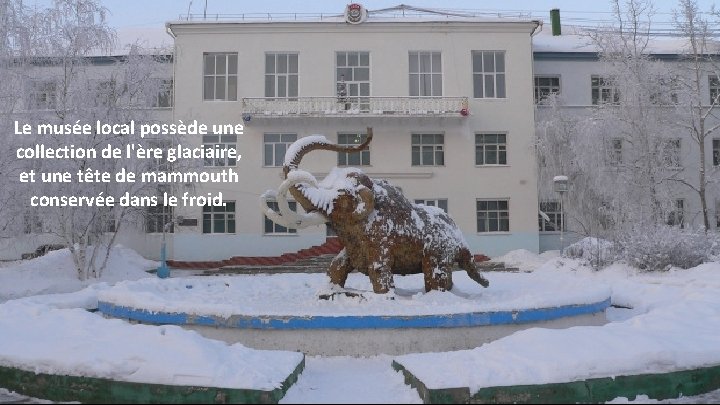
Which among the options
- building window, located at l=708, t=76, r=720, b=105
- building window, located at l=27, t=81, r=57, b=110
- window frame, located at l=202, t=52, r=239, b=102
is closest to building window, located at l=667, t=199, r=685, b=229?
building window, located at l=708, t=76, r=720, b=105

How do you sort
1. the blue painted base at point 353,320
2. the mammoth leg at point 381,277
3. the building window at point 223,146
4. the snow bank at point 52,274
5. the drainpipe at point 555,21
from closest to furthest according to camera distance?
the blue painted base at point 353,320 < the mammoth leg at point 381,277 < the snow bank at point 52,274 < the building window at point 223,146 < the drainpipe at point 555,21

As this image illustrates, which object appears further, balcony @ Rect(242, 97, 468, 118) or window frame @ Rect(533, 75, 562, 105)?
window frame @ Rect(533, 75, 562, 105)

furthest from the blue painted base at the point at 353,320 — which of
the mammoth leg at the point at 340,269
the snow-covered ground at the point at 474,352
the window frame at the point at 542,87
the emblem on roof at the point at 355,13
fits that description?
the window frame at the point at 542,87

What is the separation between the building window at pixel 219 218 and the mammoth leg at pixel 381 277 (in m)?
21.7

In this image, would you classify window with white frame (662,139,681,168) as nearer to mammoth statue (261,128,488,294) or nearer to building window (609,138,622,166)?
building window (609,138,622,166)

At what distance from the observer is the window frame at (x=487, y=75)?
3041cm

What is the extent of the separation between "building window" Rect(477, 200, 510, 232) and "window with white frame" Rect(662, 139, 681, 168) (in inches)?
291

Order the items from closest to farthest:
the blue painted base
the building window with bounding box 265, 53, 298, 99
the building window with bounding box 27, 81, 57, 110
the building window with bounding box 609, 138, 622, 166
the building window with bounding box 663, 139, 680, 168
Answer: the blue painted base → the building window with bounding box 27, 81, 57, 110 → the building window with bounding box 609, 138, 622, 166 → the building window with bounding box 663, 139, 680, 168 → the building window with bounding box 265, 53, 298, 99

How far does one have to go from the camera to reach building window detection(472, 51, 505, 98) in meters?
30.4

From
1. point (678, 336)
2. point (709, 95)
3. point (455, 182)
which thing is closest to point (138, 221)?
point (455, 182)

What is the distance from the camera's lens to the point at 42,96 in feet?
63.8

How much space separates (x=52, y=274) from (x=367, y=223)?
1587cm

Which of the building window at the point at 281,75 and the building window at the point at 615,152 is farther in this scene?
the building window at the point at 281,75

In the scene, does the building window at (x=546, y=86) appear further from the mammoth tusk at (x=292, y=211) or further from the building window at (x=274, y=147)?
the mammoth tusk at (x=292, y=211)
